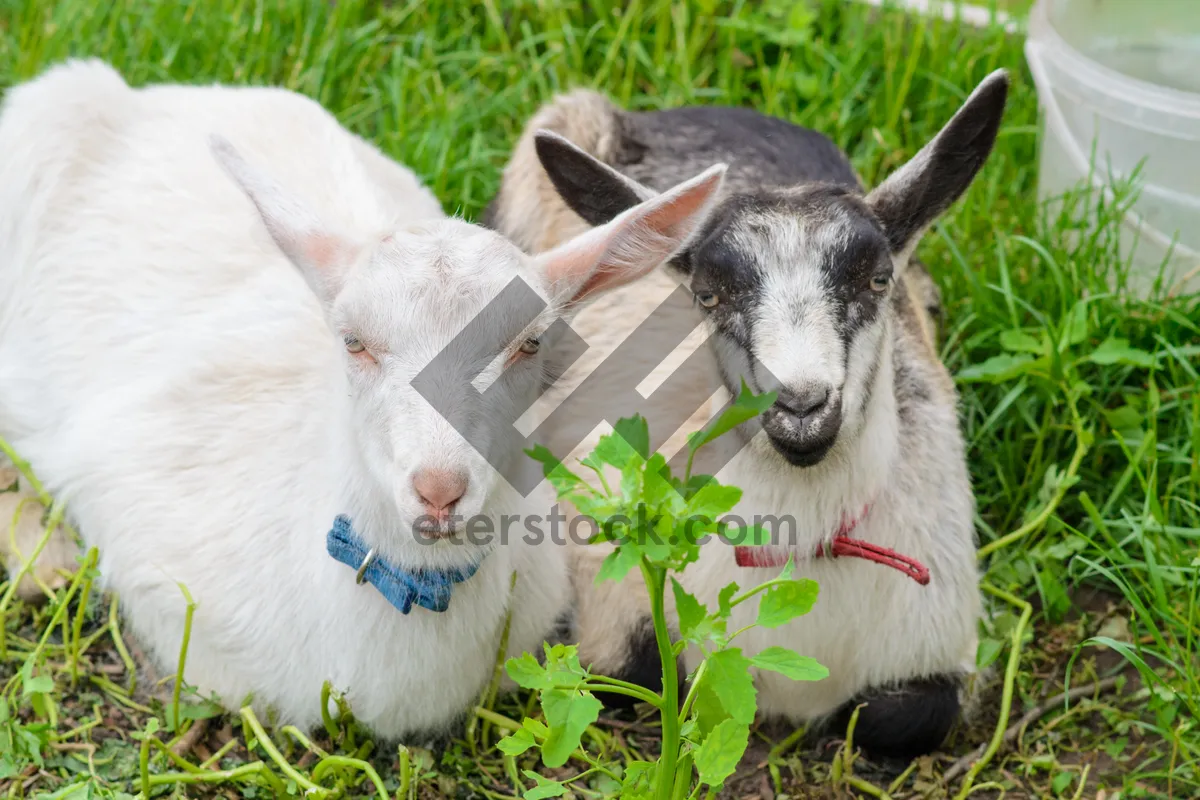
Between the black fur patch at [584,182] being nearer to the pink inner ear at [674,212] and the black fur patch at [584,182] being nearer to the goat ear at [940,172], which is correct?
the pink inner ear at [674,212]

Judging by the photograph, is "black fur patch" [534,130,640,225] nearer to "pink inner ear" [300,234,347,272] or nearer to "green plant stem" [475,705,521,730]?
"pink inner ear" [300,234,347,272]

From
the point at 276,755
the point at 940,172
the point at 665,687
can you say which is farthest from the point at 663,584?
the point at 940,172

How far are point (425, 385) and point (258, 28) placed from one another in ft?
10.5

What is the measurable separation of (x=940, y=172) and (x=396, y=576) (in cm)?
164

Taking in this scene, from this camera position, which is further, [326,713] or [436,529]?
[326,713]

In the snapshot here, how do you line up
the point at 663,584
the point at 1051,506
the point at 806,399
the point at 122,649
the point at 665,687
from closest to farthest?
the point at 663,584 → the point at 665,687 → the point at 806,399 → the point at 122,649 → the point at 1051,506

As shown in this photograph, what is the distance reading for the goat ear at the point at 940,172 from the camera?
→ 3400 mm

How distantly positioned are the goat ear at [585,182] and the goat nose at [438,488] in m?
0.97

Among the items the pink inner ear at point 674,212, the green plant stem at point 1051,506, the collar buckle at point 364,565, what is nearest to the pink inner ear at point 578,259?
the pink inner ear at point 674,212

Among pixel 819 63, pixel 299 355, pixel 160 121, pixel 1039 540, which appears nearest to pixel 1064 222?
pixel 1039 540

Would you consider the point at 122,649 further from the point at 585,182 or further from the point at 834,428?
the point at 834,428

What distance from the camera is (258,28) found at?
18.1ft

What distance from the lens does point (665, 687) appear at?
104 inches

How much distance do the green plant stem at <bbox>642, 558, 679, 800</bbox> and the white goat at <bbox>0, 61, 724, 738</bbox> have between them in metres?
0.45
